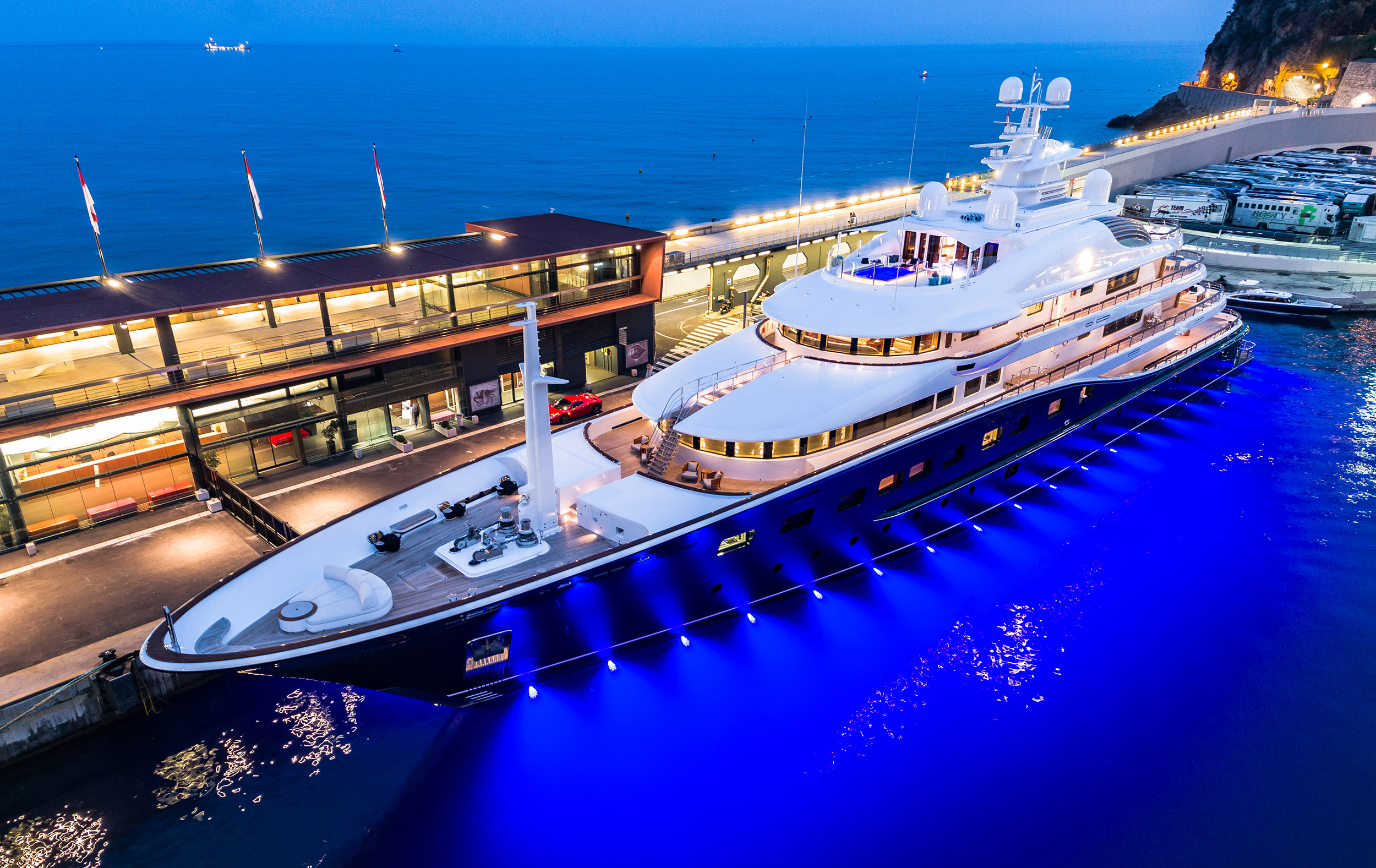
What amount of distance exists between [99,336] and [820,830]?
23.4 m

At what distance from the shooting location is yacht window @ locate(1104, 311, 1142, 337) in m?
26.6

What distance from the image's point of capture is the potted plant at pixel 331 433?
1003 inches

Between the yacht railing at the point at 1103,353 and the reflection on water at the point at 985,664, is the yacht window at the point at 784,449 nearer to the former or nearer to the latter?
the reflection on water at the point at 985,664

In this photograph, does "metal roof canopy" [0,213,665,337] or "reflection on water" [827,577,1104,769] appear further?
"metal roof canopy" [0,213,665,337]

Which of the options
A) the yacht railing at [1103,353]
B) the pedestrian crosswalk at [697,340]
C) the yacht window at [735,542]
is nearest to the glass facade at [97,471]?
the yacht window at [735,542]

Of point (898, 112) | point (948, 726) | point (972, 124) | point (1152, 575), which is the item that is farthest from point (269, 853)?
point (898, 112)

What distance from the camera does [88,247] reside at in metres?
56.4

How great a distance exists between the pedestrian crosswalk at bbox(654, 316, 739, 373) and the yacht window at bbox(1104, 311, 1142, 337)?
14354mm

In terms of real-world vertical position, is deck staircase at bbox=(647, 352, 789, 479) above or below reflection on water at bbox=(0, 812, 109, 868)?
above

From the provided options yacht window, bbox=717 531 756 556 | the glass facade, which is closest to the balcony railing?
the glass facade

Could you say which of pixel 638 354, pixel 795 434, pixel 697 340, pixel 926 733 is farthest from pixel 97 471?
pixel 926 733

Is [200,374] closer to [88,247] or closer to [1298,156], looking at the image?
[88,247]

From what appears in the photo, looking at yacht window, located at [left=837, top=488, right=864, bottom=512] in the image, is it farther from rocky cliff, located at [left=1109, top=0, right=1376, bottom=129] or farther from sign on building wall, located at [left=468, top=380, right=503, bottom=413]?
rocky cliff, located at [left=1109, top=0, right=1376, bottom=129]

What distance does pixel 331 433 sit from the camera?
2561 cm
